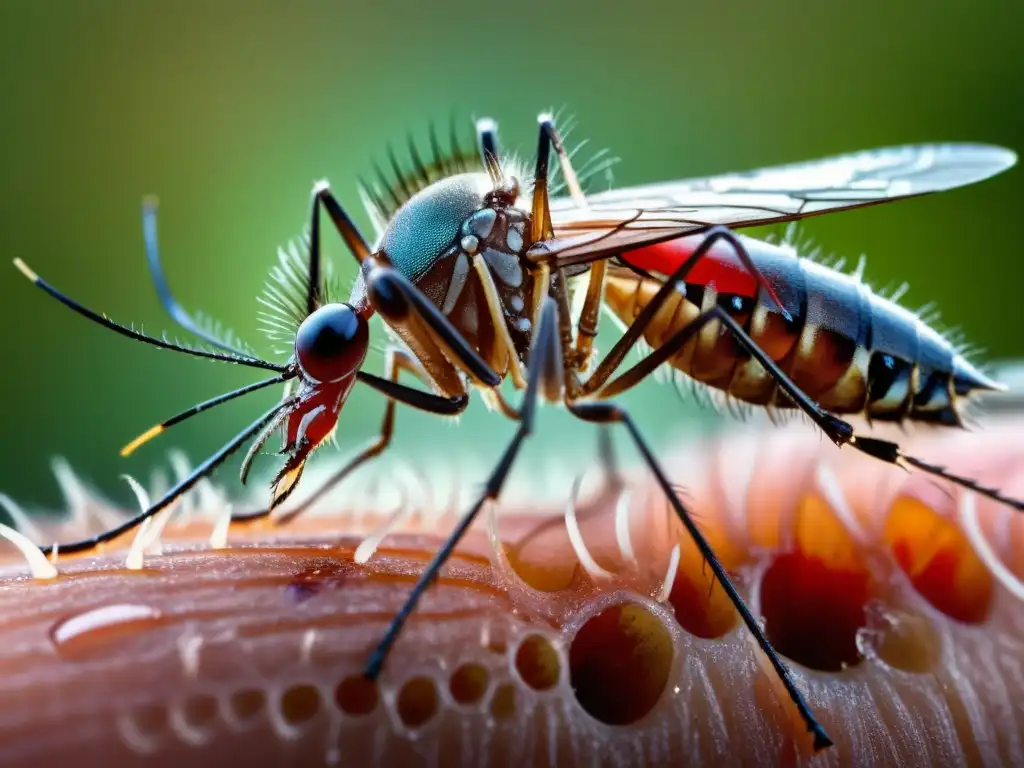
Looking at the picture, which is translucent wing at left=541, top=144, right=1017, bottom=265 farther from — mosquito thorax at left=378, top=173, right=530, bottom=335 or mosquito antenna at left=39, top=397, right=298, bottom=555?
mosquito antenna at left=39, top=397, right=298, bottom=555

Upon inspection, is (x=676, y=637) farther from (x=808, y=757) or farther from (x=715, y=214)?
(x=715, y=214)

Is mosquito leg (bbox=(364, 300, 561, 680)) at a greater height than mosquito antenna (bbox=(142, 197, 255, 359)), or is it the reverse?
mosquito antenna (bbox=(142, 197, 255, 359))

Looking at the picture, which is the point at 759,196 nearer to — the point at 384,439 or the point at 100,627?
the point at 384,439

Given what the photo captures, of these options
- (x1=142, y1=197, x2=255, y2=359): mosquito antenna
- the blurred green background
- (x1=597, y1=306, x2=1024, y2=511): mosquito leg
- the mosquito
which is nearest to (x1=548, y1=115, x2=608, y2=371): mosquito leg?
the mosquito

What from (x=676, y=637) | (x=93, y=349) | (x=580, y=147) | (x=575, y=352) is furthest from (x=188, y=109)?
(x=676, y=637)

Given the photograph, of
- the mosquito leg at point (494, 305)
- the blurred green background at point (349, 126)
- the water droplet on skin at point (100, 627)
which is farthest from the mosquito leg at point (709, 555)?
the blurred green background at point (349, 126)

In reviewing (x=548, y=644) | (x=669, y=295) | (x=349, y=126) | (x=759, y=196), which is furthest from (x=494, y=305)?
(x=349, y=126)

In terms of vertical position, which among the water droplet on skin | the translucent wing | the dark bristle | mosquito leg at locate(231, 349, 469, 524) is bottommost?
mosquito leg at locate(231, 349, 469, 524)

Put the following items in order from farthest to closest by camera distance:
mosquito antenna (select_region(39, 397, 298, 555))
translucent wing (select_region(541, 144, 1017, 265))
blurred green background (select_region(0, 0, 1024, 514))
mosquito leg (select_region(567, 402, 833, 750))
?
blurred green background (select_region(0, 0, 1024, 514)) < translucent wing (select_region(541, 144, 1017, 265)) < mosquito antenna (select_region(39, 397, 298, 555)) < mosquito leg (select_region(567, 402, 833, 750))
